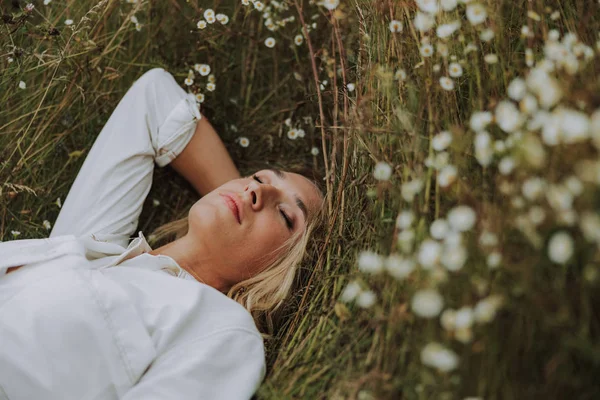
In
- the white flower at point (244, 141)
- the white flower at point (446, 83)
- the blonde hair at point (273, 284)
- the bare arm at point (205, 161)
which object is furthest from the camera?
the white flower at point (244, 141)

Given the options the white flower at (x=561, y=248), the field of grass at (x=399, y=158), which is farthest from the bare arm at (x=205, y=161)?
the white flower at (x=561, y=248)

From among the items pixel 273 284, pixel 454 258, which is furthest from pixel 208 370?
pixel 454 258

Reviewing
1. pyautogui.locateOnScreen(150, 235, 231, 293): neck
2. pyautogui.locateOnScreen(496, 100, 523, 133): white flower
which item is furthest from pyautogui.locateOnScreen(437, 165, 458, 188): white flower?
pyautogui.locateOnScreen(150, 235, 231, 293): neck

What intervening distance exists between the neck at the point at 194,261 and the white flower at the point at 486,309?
1.30 m

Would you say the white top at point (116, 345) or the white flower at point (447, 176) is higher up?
the white flower at point (447, 176)

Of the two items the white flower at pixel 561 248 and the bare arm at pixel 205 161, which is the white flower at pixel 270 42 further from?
the white flower at pixel 561 248

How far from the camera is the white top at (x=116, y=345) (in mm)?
1772

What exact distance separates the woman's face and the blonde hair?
3cm

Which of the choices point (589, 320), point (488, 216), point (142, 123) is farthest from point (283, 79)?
point (589, 320)

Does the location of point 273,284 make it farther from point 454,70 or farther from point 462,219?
point 462,219

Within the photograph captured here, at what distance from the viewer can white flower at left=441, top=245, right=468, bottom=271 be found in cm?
114

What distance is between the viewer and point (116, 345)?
5.92 feet

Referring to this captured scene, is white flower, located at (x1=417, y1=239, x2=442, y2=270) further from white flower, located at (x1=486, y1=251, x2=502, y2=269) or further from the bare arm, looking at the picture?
the bare arm

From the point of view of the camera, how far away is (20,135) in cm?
262
